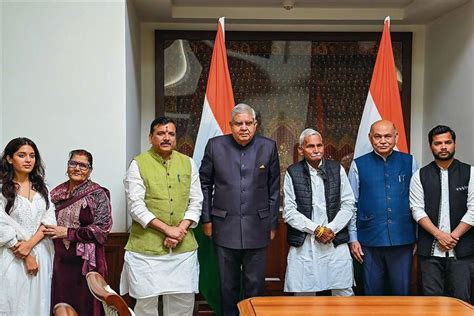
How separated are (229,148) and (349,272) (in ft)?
3.82

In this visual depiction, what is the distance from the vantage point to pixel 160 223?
11.0 feet

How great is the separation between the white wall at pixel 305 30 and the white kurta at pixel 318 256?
2.21 m

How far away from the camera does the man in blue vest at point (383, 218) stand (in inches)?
140

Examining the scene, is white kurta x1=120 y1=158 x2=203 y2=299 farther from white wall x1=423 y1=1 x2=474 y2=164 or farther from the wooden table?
white wall x1=423 y1=1 x2=474 y2=164

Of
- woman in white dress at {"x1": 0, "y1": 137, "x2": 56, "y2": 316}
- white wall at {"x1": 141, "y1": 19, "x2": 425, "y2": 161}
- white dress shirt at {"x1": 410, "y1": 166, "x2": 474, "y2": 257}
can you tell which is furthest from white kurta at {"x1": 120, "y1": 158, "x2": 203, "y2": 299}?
white wall at {"x1": 141, "y1": 19, "x2": 425, "y2": 161}

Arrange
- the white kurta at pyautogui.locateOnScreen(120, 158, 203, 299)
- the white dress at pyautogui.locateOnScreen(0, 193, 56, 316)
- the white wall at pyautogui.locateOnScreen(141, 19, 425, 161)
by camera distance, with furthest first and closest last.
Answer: the white wall at pyautogui.locateOnScreen(141, 19, 425, 161) < the white kurta at pyautogui.locateOnScreen(120, 158, 203, 299) < the white dress at pyautogui.locateOnScreen(0, 193, 56, 316)

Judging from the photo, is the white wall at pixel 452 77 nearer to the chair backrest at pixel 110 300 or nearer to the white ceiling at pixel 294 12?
the white ceiling at pixel 294 12

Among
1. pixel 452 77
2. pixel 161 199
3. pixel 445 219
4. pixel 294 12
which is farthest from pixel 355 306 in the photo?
pixel 294 12

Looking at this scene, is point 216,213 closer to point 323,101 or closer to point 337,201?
point 337,201

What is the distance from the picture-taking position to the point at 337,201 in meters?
3.56

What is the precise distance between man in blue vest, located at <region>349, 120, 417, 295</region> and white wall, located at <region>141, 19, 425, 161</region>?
194cm

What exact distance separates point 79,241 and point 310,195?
59.6 inches

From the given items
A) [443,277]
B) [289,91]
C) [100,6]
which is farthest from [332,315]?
Answer: [289,91]

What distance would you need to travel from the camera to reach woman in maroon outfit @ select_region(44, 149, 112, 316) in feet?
10.7
